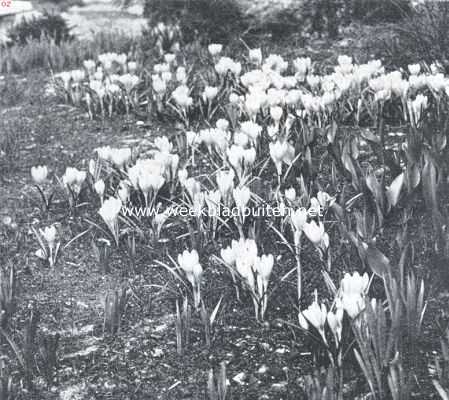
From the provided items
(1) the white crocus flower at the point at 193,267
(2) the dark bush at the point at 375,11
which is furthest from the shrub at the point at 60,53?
(1) the white crocus flower at the point at 193,267

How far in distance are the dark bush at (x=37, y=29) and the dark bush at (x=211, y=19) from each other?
1815mm

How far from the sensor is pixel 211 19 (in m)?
6.26

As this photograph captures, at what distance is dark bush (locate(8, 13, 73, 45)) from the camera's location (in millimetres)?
7406

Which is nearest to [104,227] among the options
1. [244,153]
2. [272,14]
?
[244,153]

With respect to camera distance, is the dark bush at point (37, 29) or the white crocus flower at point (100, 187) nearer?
the white crocus flower at point (100, 187)

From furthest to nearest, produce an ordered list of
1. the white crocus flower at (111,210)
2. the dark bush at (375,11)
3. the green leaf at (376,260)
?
the dark bush at (375,11) < the white crocus flower at (111,210) < the green leaf at (376,260)

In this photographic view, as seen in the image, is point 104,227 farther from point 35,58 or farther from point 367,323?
point 35,58

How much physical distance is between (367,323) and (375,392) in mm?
180

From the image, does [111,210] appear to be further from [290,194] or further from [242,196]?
[290,194]

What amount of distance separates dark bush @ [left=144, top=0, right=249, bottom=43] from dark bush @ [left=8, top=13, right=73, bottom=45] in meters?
1.82

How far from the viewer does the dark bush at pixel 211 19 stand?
6.22 m

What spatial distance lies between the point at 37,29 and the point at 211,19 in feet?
8.02

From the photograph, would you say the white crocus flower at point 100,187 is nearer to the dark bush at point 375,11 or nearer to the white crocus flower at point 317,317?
the white crocus flower at point 317,317

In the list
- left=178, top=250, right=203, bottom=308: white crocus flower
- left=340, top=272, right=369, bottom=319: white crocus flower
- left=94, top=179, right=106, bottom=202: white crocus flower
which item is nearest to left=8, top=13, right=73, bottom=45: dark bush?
left=94, top=179, right=106, bottom=202: white crocus flower
